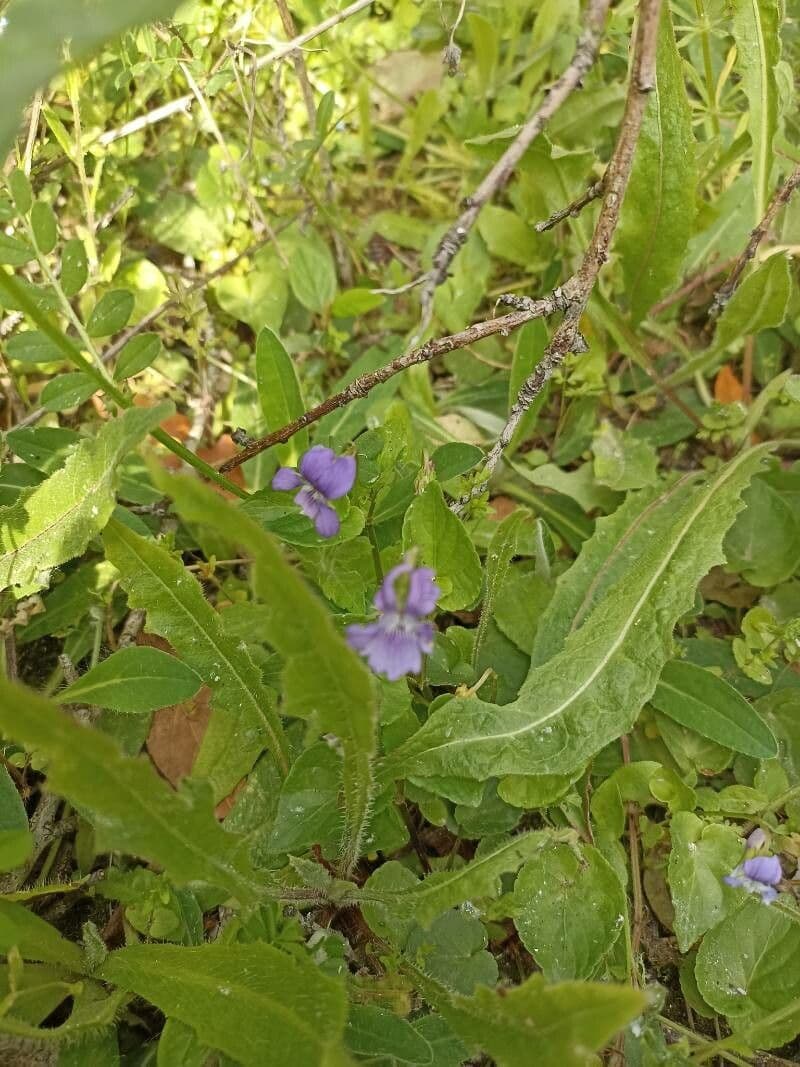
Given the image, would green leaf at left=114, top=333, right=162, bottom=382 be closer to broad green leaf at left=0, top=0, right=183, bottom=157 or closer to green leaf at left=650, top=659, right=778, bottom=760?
broad green leaf at left=0, top=0, right=183, bottom=157

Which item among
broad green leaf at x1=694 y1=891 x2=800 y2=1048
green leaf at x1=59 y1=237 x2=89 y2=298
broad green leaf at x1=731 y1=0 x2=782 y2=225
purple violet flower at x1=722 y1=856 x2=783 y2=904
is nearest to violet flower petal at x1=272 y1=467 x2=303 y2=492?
green leaf at x1=59 y1=237 x2=89 y2=298

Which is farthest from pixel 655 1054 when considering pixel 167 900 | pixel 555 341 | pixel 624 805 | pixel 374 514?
pixel 555 341

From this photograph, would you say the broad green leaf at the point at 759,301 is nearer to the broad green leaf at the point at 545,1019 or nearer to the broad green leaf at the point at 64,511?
the broad green leaf at the point at 64,511

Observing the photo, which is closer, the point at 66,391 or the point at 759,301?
the point at 66,391

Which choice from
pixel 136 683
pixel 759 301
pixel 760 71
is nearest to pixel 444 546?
pixel 136 683

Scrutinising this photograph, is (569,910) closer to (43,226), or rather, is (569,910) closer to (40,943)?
(40,943)


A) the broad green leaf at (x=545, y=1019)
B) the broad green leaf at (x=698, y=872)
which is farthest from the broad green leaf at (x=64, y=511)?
the broad green leaf at (x=698, y=872)
